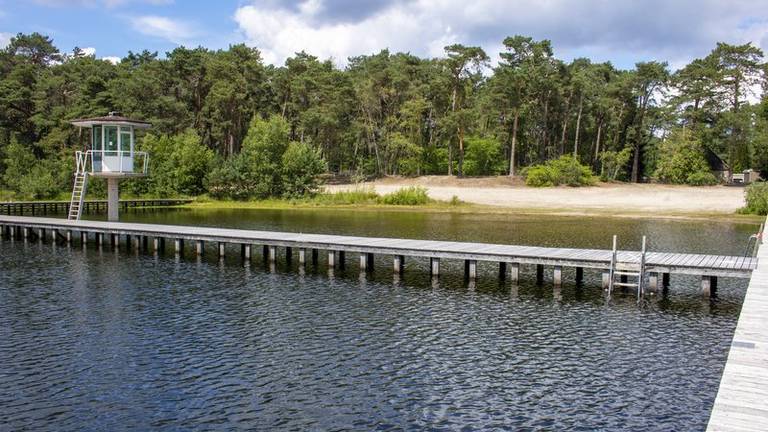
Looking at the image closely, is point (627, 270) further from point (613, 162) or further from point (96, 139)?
point (613, 162)

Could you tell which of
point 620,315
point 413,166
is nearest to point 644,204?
point 413,166

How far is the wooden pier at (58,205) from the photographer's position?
55.8 meters

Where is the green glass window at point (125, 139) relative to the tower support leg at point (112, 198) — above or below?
above

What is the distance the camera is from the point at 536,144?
3415 inches

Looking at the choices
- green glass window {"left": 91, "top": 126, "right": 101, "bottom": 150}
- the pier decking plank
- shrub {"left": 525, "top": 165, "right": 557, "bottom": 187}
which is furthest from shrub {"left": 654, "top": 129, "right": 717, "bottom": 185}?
green glass window {"left": 91, "top": 126, "right": 101, "bottom": 150}

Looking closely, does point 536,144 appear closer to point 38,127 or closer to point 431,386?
point 38,127

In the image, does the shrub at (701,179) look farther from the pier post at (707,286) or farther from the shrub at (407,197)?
the pier post at (707,286)

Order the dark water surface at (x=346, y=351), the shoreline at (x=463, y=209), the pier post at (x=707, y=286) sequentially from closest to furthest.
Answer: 1. the dark water surface at (x=346, y=351)
2. the pier post at (x=707, y=286)
3. the shoreline at (x=463, y=209)

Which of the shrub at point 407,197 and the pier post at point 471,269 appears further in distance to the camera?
the shrub at point 407,197

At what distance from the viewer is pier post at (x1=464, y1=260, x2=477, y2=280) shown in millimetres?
23688

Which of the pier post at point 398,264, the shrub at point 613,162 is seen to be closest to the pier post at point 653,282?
the pier post at point 398,264

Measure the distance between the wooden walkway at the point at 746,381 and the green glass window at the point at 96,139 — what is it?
33.1 metres

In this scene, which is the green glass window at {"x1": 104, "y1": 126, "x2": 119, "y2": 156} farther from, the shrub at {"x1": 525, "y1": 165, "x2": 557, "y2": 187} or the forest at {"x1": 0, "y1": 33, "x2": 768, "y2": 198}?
the shrub at {"x1": 525, "y1": 165, "x2": 557, "y2": 187}

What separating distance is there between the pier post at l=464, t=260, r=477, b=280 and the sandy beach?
3220 cm
